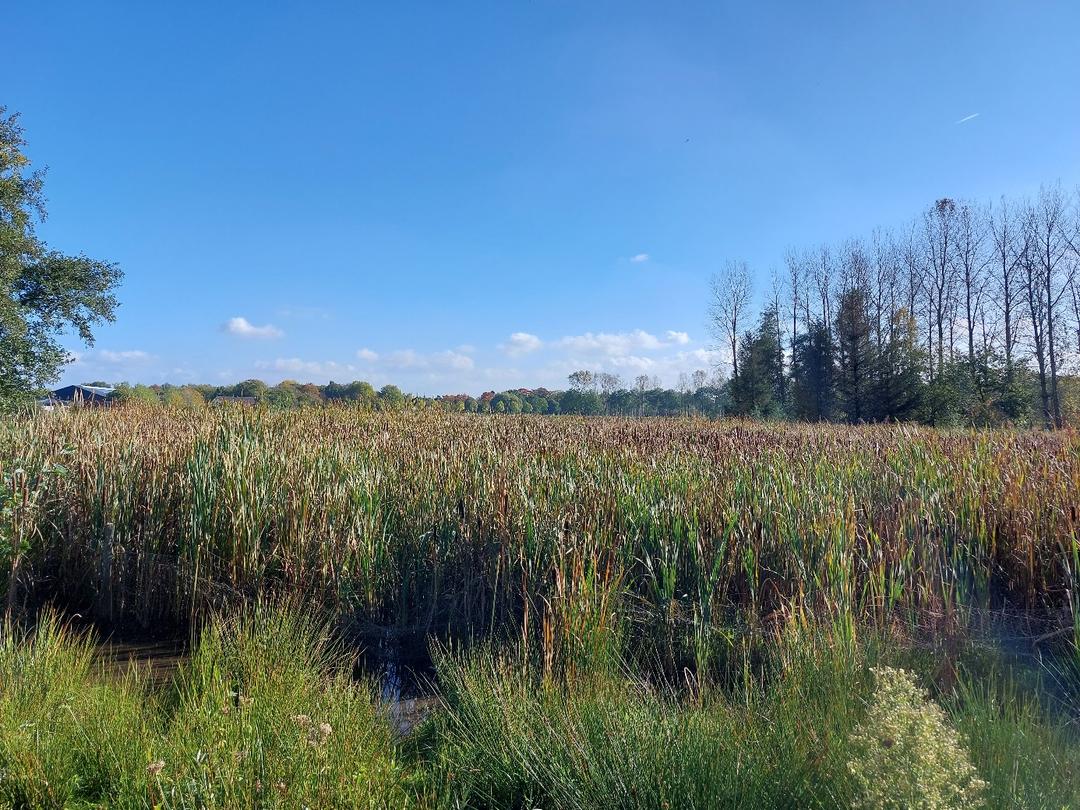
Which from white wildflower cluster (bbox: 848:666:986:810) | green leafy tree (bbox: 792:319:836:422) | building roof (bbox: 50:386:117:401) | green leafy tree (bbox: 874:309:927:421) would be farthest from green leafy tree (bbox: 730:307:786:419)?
white wildflower cluster (bbox: 848:666:986:810)

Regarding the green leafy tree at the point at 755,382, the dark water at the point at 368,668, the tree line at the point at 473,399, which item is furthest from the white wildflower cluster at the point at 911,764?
the green leafy tree at the point at 755,382

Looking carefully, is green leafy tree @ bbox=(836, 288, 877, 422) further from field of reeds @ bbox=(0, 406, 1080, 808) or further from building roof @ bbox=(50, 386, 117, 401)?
building roof @ bbox=(50, 386, 117, 401)

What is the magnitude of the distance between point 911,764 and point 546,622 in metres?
1.87

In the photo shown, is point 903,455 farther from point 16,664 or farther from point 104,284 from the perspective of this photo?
point 104,284

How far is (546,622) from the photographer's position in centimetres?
297

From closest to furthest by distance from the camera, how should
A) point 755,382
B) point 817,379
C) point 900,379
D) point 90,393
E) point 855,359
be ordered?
point 90,393
point 900,379
point 855,359
point 755,382
point 817,379

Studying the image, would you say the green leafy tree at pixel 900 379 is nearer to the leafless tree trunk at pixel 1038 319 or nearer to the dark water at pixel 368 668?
the leafless tree trunk at pixel 1038 319

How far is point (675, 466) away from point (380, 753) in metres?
4.03

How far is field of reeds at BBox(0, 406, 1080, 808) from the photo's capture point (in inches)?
72.0

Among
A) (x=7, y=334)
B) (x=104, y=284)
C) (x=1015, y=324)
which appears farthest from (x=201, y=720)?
(x=1015, y=324)

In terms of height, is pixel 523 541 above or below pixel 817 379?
below

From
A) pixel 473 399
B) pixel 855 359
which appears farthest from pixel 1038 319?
pixel 473 399

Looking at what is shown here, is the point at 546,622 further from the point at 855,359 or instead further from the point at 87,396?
the point at 855,359

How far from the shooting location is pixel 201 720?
2.17 meters
